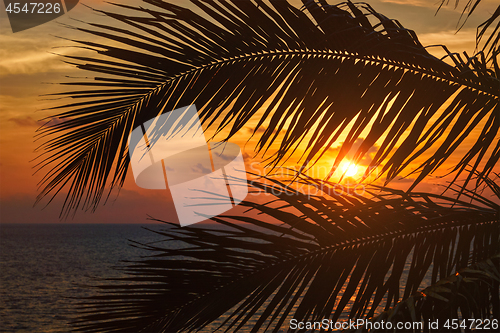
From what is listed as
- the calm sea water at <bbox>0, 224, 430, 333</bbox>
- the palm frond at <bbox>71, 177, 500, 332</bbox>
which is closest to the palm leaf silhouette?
the palm frond at <bbox>71, 177, 500, 332</bbox>

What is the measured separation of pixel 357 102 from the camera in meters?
1.67

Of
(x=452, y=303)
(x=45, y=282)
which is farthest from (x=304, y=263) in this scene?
(x=45, y=282)

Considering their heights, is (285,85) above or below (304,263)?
above

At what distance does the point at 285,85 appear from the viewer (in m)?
1.77

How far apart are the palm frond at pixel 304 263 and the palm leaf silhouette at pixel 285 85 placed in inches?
13.5

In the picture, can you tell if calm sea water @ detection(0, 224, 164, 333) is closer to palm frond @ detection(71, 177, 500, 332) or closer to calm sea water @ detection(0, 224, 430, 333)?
calm sea water @ detection(0, 224, 430, 333)

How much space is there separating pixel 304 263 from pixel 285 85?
0.90 meters

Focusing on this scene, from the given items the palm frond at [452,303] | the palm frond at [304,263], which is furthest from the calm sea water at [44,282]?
the palm frond at [452,303]

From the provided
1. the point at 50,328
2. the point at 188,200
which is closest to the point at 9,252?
the point at 50,328

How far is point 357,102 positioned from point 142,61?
1.00 m

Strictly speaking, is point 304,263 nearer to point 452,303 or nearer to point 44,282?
point 452,303

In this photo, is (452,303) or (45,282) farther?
(45,282)

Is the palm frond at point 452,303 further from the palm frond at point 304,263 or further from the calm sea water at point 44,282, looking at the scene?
the calm sea water at point 44,282

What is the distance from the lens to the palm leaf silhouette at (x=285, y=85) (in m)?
1.60
